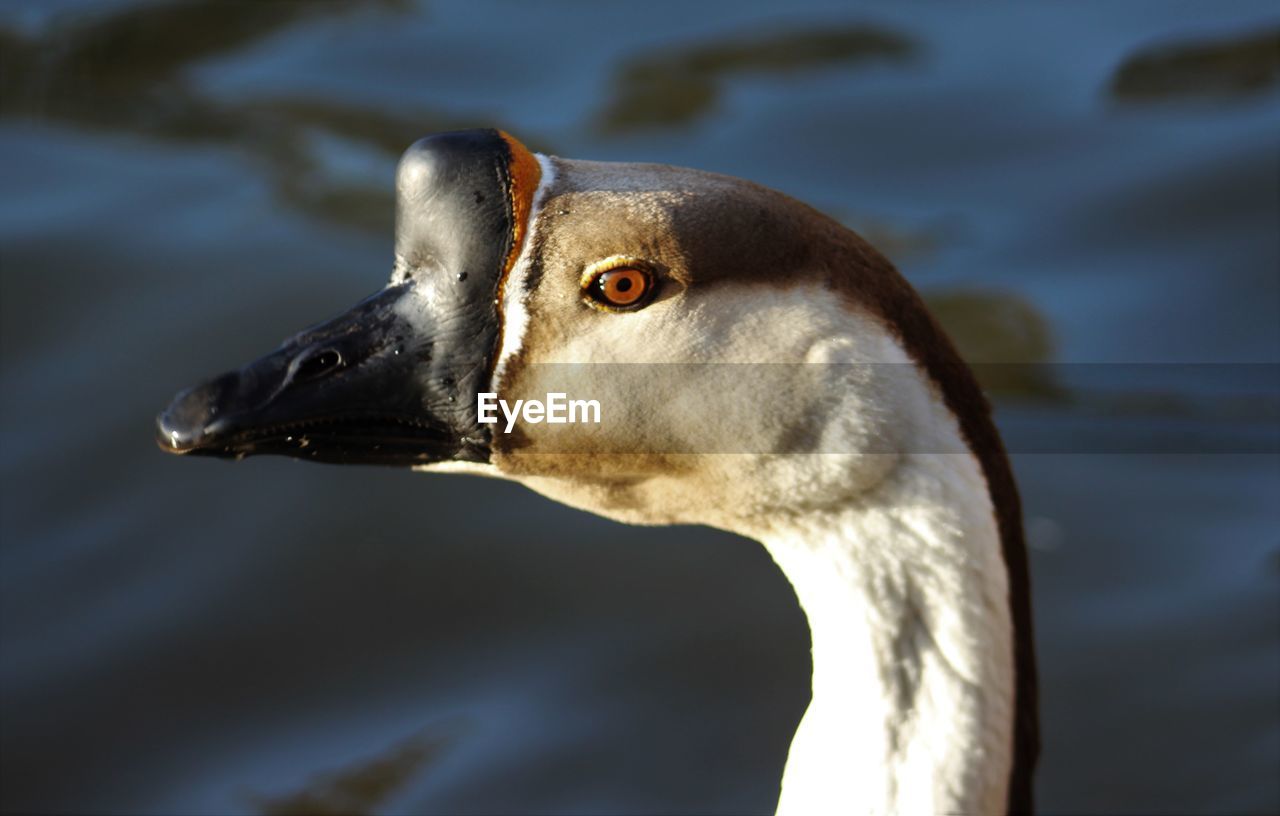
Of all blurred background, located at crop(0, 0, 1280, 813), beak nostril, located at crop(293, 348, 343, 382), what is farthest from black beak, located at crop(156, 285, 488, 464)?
blurred background, located at crop(0, 0, 1280, 813)

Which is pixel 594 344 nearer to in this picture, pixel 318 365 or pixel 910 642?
pixel 318 365

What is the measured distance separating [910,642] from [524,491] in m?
3.10

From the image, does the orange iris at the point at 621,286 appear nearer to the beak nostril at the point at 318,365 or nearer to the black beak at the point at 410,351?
the black beak at the point at 410,351

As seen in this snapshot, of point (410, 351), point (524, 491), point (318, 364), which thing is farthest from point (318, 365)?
point (524, 491)

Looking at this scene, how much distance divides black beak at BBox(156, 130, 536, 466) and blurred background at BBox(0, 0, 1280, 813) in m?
2.11

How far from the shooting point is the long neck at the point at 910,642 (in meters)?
3.37

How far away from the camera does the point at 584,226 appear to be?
3289mm

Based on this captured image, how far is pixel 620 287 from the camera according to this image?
3283 millimetres

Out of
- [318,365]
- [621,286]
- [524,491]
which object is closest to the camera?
[621,286]

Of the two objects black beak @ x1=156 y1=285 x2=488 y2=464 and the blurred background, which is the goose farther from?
the blurred background

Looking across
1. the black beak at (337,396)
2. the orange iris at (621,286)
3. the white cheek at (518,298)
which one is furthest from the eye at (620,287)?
the black beak at (337,396)

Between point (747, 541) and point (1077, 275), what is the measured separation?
7.26 ft

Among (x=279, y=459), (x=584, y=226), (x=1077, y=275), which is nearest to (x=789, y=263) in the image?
(x=584, y=226)

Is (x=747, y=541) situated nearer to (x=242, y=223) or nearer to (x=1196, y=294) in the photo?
(x=1196, y=294)
